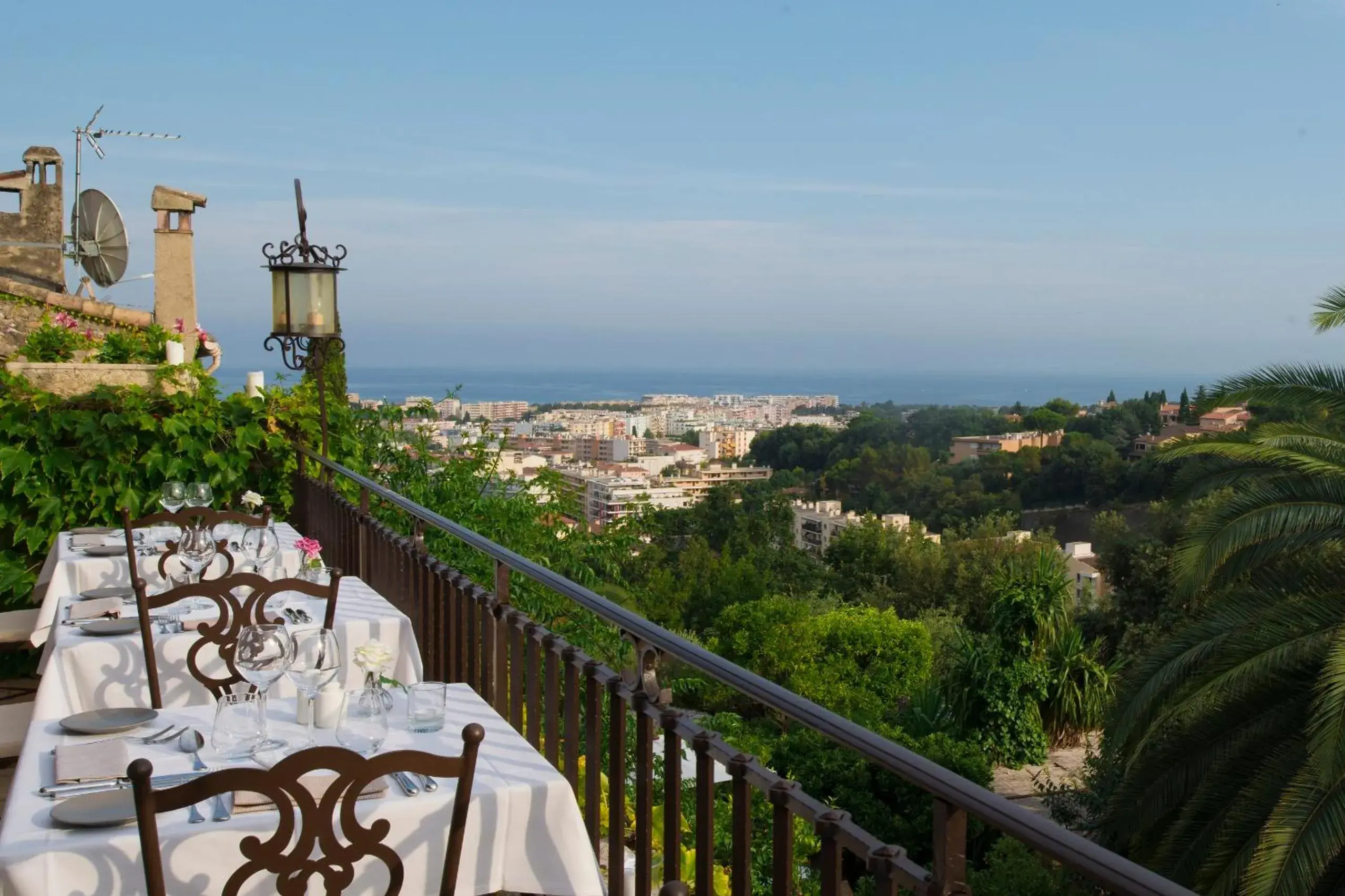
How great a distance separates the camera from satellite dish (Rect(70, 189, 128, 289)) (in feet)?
54.1

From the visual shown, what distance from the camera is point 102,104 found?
64.7 ft

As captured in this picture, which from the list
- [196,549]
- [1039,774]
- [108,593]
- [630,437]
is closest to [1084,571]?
[1039,774]

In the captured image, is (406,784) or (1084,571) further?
(1084,571)

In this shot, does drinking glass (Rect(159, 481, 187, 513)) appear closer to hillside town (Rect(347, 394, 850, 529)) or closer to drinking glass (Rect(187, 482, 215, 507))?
drinking glass (Rect(187, 482, 215, 507))

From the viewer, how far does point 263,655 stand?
7.11ft

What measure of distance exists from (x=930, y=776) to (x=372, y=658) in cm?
130

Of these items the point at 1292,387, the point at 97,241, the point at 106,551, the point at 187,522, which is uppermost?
the point at 97,241

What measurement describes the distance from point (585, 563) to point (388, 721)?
6695 millimetres

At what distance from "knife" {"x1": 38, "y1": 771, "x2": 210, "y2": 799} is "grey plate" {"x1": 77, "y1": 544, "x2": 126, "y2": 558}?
2.98 meters

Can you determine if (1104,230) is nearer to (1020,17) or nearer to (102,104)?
(1020,17)

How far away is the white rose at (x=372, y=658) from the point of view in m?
2.14

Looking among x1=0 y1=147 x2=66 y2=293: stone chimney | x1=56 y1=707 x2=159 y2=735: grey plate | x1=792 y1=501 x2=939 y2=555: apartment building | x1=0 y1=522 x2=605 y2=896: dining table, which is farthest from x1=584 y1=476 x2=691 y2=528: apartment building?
x1=0 y1=147 x2=66 y2=293: stone chimney

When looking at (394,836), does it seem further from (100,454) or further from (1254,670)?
(1254,670)

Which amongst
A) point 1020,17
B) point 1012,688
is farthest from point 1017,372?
point 1012,688
